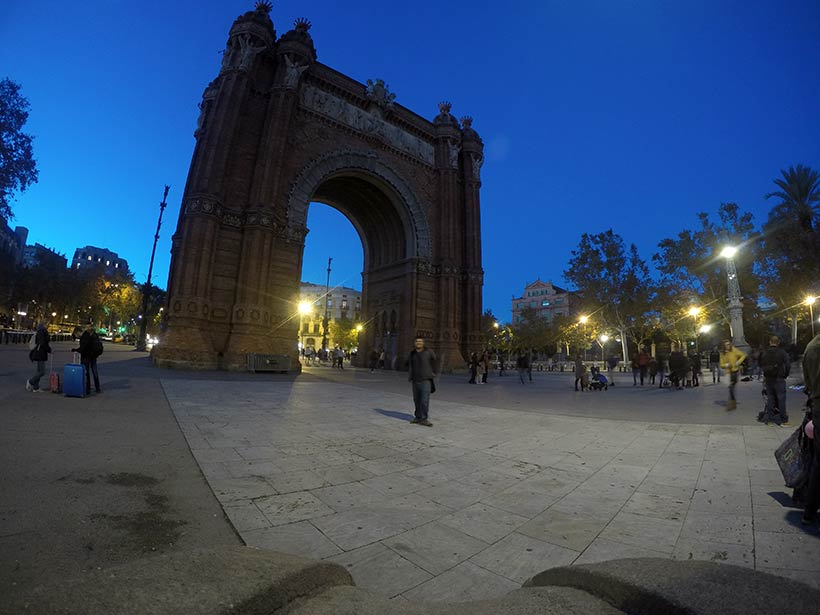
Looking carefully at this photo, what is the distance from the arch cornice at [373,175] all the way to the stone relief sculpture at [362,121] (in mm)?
2147

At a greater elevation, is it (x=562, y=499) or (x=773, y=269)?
(x=773, y=269)

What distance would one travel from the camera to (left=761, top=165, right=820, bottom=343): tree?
1081 inches

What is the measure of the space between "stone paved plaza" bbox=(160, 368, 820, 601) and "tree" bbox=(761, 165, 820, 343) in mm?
30847

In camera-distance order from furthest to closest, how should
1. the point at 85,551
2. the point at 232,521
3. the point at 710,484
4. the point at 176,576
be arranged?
the point at 710,484 < the point at 232,521 < the point at 85,551 < the point at 176,576

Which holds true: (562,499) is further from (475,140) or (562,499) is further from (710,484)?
(475,140)

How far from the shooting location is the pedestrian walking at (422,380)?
7.34 m

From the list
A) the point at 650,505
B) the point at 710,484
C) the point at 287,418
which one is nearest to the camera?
the point at 650,505

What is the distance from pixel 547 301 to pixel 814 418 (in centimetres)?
9202

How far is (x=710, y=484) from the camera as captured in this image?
13.2ft

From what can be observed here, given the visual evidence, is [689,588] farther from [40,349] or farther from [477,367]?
[477,367]

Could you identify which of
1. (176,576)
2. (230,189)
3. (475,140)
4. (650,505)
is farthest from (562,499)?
(475,140)

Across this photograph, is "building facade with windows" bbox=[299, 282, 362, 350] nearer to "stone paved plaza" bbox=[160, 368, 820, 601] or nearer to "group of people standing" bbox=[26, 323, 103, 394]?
"group of people standing" bbox=[26, 323, 103, 394]

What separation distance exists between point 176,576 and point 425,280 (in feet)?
86.8

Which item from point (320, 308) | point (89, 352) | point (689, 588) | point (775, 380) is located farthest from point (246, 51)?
point (320, 308)
